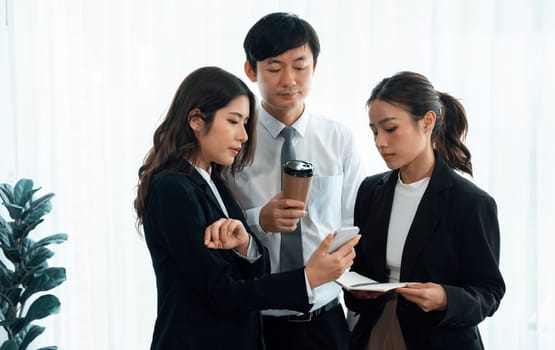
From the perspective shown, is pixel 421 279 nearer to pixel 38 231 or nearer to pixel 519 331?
pixel 519 331

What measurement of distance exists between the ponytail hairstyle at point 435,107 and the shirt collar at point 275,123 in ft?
1.11

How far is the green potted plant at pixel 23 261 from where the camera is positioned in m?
2.93

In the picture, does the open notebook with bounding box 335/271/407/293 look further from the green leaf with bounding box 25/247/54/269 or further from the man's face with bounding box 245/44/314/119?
the green leaf with bounding box 25/247/54/269

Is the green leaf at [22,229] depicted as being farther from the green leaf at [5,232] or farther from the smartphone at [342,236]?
the smartphone at [342,236]

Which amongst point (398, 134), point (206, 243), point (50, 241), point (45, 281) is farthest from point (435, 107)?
point (45, 281)

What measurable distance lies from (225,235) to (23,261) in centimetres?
156

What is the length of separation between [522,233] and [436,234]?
1.07m

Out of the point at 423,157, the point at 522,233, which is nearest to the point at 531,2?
the point at 522,233

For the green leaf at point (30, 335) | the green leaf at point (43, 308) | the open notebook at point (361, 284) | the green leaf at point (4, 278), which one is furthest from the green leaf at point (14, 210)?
the open notebook at point (361, 284)

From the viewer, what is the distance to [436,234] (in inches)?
73.1

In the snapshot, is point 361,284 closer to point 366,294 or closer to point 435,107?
point 366,294

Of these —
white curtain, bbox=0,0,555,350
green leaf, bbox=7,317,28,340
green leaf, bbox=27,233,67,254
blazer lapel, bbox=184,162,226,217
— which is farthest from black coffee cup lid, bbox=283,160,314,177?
green leaf, bbox=7,317,28,340

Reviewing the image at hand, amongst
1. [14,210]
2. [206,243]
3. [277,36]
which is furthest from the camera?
[14,210]

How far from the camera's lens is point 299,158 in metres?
2.29
